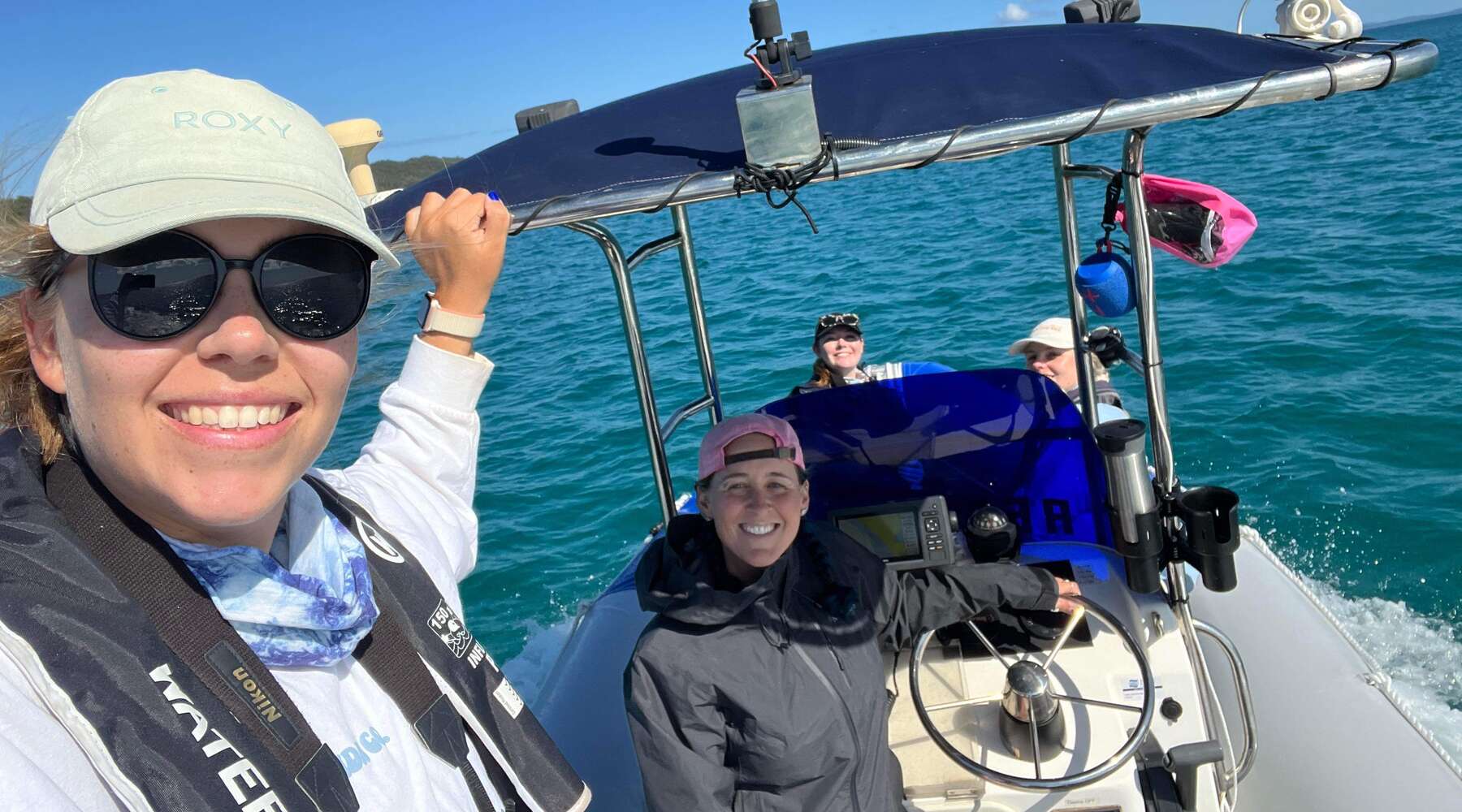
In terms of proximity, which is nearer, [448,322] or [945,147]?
[448,322]

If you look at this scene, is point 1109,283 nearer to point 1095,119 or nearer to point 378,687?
point 1095,119

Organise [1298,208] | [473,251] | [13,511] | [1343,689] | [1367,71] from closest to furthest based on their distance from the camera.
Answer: [13,511]
[473,251]
[1367,71]
[1343,689]
[1298,208]

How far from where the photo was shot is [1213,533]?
238cm

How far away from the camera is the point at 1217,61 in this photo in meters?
2.13

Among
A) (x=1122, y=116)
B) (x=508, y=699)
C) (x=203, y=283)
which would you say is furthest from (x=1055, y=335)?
(x=203, y=283)

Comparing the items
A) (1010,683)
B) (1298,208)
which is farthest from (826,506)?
(1298,208)

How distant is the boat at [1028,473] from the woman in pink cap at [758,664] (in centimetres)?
26

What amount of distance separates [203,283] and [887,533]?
1.99 metres

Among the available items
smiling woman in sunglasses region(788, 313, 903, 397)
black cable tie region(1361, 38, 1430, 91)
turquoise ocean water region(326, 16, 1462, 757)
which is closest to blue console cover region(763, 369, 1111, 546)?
black cable tie region(1361, 38, 1430, 91)

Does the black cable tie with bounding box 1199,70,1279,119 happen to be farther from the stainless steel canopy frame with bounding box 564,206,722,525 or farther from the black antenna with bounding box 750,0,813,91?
the stainless steel canopy frame with bounding box 564,206,722,525

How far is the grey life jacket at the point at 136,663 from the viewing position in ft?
2.72

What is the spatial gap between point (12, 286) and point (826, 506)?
2245 millimetres

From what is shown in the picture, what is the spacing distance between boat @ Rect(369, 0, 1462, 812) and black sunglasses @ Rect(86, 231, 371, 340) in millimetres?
1011

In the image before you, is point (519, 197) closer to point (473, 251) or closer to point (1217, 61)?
point (473, 251)
